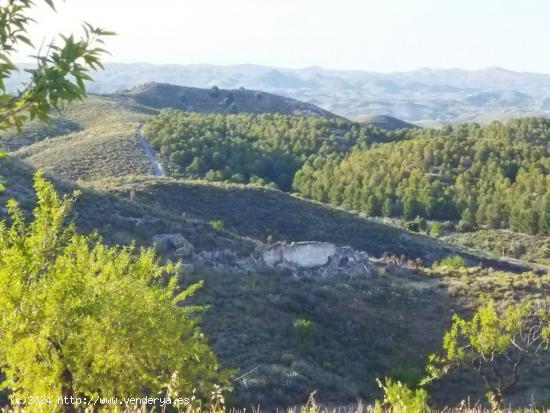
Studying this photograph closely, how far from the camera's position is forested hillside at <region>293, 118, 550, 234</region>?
62.7 m

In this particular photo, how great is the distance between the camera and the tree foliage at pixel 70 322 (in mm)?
7762

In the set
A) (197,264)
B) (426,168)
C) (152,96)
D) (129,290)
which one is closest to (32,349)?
(129,290)

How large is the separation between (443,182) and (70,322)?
66865 millimetres

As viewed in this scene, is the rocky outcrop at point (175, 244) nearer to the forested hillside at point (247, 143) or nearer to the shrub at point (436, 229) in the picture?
the forested hillside at point (247, 143)

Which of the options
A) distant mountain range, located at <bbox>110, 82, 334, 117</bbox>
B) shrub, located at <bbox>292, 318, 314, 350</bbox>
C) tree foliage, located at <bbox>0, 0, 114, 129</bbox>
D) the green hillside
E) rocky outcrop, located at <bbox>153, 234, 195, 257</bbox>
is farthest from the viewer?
distant mountain range, located at <bbox>110, 82, 334, 117</bbox>

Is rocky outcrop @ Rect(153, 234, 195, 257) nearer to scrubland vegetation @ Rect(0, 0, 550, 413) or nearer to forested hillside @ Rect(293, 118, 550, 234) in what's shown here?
scrubland vegetation @ Rect(0, 0, 550, 413)

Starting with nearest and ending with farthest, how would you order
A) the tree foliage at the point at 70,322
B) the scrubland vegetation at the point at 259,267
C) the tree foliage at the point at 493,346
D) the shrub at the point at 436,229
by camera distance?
the tree foliage at the point at 70,322
the scrubland vegetation at the point at 259,267
the tree foliage at the point at 493,346
the shrub at the point at 436,229

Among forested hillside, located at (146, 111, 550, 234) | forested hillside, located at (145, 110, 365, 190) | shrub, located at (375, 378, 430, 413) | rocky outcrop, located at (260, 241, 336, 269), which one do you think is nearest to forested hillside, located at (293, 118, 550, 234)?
forested hillside, located at (146, 111, 550, 234)

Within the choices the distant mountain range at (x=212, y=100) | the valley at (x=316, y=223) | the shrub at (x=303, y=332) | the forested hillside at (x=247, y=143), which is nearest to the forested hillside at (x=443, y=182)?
the valley at (x=316, y=223)

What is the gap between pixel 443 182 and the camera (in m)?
71.1

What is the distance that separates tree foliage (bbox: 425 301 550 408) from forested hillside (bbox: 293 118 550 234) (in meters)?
36.7

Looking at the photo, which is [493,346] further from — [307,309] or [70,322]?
[70,322]

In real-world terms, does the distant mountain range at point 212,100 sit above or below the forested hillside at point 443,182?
above

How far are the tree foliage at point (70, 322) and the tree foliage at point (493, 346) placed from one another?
819 centimetres
